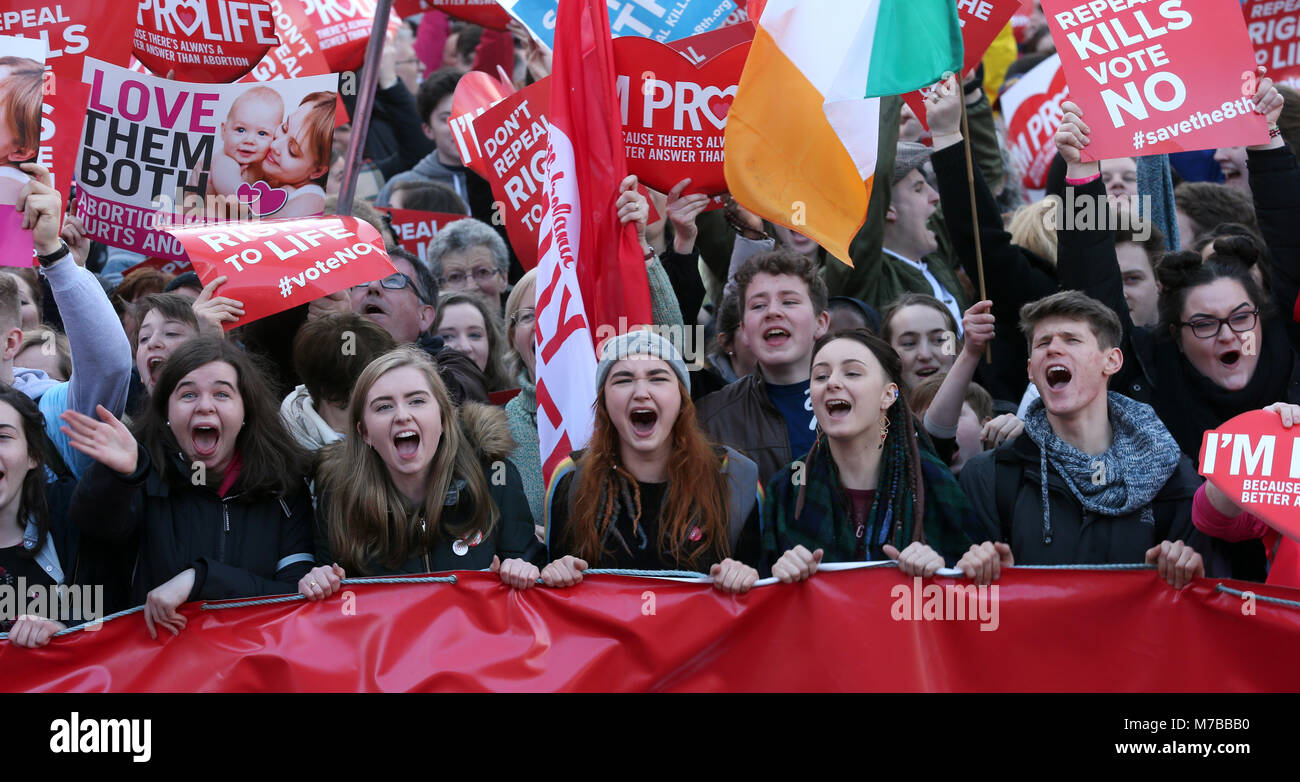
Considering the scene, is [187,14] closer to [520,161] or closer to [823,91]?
[520,161]

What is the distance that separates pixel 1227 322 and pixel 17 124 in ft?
14.5

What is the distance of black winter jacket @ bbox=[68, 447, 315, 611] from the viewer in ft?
15.6

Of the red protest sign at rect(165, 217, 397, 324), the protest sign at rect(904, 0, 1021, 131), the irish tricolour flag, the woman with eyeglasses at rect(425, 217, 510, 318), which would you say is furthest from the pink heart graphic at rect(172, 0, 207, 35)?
the protest sign at rect(904, 0, 1021, 131)

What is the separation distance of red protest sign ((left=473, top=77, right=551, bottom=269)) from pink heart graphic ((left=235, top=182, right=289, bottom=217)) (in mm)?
956

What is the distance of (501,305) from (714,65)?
2505mm

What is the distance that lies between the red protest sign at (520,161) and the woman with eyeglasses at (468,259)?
2.28 feet

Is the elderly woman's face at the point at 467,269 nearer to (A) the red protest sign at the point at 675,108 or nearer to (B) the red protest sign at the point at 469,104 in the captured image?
(B) the red protest sign at the point at 469,104

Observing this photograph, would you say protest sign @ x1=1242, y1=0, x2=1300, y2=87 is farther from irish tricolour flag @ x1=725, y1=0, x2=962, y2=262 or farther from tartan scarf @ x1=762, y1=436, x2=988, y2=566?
tartan scarf @ x1=762, y1=436, x2=988, y2=566

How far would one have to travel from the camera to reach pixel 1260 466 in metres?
4.21

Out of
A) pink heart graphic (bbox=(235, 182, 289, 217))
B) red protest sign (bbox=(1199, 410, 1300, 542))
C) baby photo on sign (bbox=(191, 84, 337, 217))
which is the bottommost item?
red protest sign (bbox=(1199, 410, 1300, 542))

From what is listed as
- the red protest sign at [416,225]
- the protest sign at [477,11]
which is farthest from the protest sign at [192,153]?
the protest sign at [477,11]

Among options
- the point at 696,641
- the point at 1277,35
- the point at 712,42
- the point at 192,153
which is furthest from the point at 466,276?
the point at 1277,35

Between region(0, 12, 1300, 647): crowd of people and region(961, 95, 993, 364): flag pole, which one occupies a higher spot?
region(961, 95, 993, 364): flag pole
